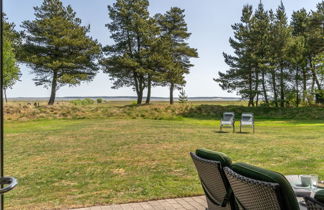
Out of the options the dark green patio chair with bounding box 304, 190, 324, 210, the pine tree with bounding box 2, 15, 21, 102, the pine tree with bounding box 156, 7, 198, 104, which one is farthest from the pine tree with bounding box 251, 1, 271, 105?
the dark green patio chair with bounding box 304, 190, 324, 210

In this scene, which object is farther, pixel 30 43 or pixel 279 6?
pixel 279 6

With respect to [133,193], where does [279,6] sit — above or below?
above

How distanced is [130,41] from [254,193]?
2207 centimetres

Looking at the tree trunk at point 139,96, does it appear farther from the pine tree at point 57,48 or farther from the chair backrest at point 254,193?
the chair backrest at point 254,193

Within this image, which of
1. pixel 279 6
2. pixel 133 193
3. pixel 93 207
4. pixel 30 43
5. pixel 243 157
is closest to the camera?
pixel 93 207

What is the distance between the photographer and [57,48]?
21.3 m

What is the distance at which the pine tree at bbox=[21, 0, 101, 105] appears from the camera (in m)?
20.5

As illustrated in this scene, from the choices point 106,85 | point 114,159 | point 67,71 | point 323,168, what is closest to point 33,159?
point 114,159

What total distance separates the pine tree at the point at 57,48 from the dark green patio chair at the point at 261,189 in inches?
820

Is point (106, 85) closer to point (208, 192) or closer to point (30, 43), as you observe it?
point (30, 43)

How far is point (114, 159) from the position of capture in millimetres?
6211

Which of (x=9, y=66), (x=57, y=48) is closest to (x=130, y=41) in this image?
(x=57, y=48)

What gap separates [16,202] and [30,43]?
19782 millimetres

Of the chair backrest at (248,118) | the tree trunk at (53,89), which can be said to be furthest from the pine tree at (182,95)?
the chair backrest at (248,118)
